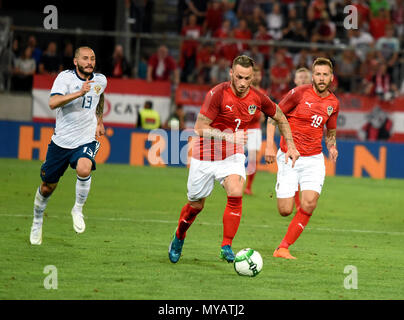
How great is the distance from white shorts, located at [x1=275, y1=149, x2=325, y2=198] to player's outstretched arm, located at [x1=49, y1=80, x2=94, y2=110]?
258cm

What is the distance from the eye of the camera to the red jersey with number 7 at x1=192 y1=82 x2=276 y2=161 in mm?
8141

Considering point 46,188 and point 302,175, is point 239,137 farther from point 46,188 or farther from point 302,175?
point 46,188

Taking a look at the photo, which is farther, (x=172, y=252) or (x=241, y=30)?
(x=241, y=30)

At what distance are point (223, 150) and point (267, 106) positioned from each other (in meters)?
0.70

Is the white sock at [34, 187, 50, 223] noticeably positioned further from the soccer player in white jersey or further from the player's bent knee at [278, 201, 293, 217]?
the player's bent knee at [278, 201, 293, 217]

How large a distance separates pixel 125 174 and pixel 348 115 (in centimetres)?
624

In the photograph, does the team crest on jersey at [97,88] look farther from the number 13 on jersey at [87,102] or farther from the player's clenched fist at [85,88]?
the player's clenched fist at [85,88]

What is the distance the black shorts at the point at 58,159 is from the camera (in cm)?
912

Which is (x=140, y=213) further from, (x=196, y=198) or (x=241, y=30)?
(x=241, y=30)

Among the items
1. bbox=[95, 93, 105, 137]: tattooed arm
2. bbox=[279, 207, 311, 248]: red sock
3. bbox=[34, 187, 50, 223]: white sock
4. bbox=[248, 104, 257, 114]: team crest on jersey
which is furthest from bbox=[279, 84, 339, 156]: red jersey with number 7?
bbox=[34, 187, 50, 223]: white sock

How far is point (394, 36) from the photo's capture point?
23.5 m

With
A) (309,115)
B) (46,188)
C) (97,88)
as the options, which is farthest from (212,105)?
(46,188)

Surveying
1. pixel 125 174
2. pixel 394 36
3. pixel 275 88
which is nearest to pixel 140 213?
pixel 125 174
